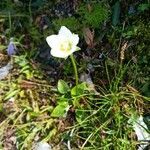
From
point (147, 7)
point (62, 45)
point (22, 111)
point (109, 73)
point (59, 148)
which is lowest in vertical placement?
point (59, 148)

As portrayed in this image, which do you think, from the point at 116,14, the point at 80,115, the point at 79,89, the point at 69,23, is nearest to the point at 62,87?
the point at 79,89

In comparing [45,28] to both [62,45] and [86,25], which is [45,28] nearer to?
[86,25]

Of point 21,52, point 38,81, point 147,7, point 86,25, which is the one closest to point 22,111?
point 38,81

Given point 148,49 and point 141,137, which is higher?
point 148,49

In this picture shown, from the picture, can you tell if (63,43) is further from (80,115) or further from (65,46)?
(80,115)

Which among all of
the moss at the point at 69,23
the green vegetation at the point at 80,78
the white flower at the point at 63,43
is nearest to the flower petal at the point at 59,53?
the white flower at the point at 63,43

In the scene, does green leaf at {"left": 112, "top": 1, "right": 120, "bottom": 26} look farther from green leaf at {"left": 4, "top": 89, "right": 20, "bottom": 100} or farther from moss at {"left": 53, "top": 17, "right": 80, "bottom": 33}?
green leaf at {"left": 4, "top": 89, "right": 20, "bottom": 100}

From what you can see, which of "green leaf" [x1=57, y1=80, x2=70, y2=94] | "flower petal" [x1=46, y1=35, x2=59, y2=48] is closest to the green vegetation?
"green leaf" [x1=57, y1=80, x2=70, y2=94]
